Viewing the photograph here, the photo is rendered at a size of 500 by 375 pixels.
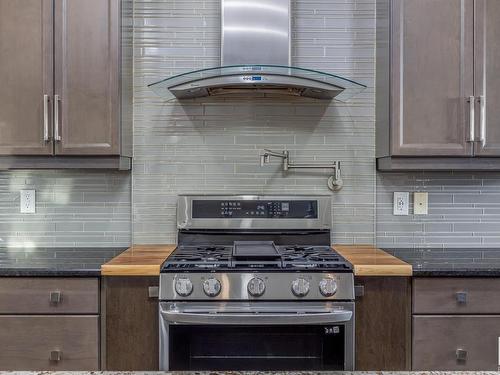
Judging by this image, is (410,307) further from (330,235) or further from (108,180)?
(108,180)

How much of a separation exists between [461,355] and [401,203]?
0.88m

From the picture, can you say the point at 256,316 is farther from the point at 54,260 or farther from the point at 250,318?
the point at 54,260

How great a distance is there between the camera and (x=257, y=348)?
1863 mm

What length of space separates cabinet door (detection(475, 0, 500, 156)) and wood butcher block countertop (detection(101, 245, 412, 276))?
0.71m

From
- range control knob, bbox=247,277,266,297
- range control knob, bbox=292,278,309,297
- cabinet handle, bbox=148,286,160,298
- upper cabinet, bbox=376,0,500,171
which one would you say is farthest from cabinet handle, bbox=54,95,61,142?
upper cabinet, bbox=376,0,500,171

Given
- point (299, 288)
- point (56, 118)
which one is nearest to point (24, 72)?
point (56, 118)

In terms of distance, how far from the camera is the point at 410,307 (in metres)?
1.90

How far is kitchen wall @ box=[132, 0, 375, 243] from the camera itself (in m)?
2.48

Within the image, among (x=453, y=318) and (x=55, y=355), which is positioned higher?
(x=453, y=318)

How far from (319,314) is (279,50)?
4.31 feet

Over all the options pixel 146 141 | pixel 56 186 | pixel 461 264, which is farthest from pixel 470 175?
pixel 56 186

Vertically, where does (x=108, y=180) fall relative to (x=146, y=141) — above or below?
below

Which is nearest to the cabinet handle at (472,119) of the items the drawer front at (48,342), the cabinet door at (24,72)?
the drawer front at (48,342)

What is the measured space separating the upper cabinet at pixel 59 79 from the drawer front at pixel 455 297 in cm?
155
